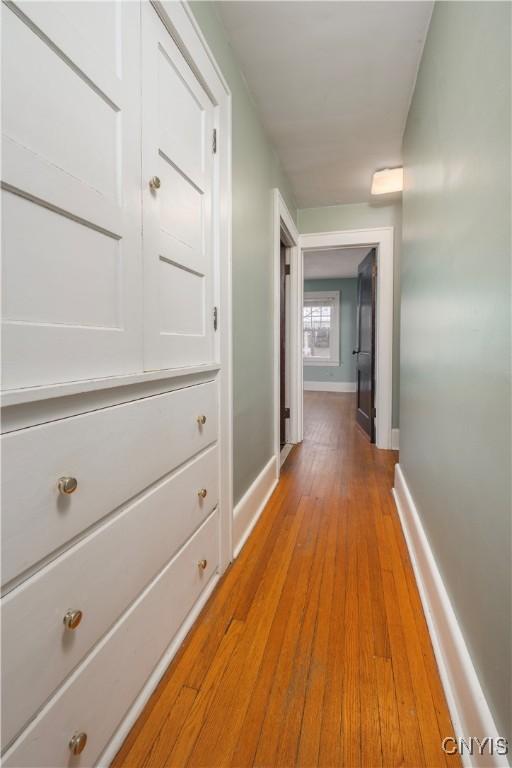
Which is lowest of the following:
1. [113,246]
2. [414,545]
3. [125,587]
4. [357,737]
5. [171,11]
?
[357,737]

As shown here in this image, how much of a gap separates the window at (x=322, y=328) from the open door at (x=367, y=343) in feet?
11.2

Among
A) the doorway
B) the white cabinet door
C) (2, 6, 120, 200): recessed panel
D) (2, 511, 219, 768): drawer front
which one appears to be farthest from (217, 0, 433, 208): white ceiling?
the doorway

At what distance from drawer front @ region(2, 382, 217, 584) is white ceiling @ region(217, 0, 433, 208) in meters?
1.68

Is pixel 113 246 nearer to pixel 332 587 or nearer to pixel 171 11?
pixel 171 11

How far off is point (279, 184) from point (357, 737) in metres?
3.03

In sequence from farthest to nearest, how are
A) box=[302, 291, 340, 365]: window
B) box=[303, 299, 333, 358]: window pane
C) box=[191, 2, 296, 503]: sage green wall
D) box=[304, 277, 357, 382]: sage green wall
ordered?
box=[303, 299, 333, 358]: window pane
box=[302, 291, 340, 365]: window
box=[304, 277, 357, 382]: sage green wall
box=[191, 2, 296, 503]: sage green wall

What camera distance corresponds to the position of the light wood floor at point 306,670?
0.89 metres

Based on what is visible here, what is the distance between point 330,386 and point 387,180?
5426 millimetres

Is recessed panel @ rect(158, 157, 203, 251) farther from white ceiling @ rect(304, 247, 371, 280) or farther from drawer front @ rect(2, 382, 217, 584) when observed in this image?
white ceiling @ rect(304, 247, 371, 280)

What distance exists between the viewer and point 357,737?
92 centimetres

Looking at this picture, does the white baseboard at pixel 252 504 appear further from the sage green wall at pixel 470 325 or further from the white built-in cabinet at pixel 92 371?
the sage green wall at pixel 470 325

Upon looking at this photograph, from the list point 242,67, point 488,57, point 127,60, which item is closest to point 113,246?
point 127,60

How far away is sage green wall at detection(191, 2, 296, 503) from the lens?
175 centimetres

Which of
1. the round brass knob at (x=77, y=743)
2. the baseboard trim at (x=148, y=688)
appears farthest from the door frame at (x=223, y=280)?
the round brass knob at (x=77, y=743)
